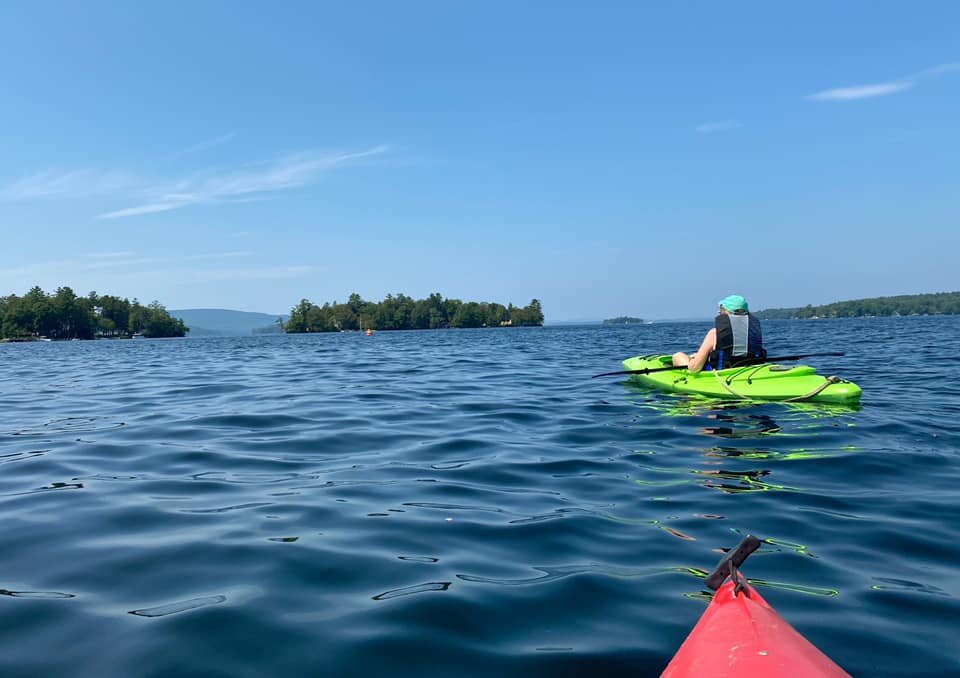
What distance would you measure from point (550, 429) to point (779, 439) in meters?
2.87

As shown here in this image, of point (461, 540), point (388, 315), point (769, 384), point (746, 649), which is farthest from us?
point (388, 315)

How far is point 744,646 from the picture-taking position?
2068 millimetres

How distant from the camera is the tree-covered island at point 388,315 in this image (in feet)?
588

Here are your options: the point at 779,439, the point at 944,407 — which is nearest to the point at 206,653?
the point at 779,439

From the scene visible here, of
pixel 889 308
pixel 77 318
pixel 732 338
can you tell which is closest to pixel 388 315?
pixel 77 318

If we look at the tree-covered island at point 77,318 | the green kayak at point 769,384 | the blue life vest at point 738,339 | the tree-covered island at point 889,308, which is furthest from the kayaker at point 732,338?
the tree-covered island at point 889,308

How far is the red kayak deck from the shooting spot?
1934 millimetres

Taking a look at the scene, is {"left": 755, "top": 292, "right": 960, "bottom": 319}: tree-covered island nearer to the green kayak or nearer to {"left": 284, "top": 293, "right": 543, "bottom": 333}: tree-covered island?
{"left": 284, "top": 293, "right": 543, "bottom": 333}: tree-covered island

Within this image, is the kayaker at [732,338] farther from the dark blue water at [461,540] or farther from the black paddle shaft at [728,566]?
the black paddle shaft at [728,566]

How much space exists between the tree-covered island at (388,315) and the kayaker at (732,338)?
173 m

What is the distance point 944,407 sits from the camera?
9109 millimetres

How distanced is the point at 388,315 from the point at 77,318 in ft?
267

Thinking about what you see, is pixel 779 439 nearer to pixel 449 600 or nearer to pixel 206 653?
pixel 449 600

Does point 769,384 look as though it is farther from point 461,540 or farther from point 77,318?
point 77,318
